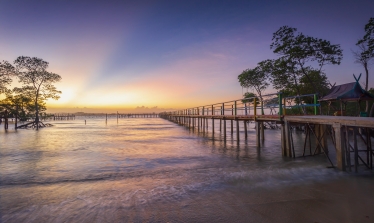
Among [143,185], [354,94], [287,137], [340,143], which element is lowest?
[143,185]

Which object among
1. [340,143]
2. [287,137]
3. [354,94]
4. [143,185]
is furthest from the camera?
[354,94]

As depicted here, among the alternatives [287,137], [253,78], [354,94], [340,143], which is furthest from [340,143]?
[253,78]

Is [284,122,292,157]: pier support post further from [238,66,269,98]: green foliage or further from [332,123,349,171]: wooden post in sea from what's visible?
[238,66,269,98]: green foliage

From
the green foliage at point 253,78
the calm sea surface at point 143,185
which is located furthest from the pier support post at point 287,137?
the green foliage at point 253,78

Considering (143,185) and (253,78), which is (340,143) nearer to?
(143,185)

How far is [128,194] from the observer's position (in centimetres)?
534

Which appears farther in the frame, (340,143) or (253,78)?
(253,78)

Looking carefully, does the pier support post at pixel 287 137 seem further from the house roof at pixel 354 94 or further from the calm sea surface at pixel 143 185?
the house roof at pixel 354 94

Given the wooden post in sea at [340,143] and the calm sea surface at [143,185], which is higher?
the wooden post in sea at [340,143]

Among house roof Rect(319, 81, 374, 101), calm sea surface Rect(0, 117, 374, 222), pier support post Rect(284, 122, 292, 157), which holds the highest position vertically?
house roof Rect(319, 81, 374, 101)

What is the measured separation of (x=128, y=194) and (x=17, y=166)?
6211 millimetres

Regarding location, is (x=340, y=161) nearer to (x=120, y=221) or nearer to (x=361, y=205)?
(x=361, y=205)

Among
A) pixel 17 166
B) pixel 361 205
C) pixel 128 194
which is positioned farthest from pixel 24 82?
pixel 361 205

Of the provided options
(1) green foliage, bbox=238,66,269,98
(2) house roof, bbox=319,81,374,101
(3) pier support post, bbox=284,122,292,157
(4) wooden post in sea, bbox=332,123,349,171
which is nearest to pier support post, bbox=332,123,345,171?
(4) wooden post in sea, bbox=332,123,349,171
